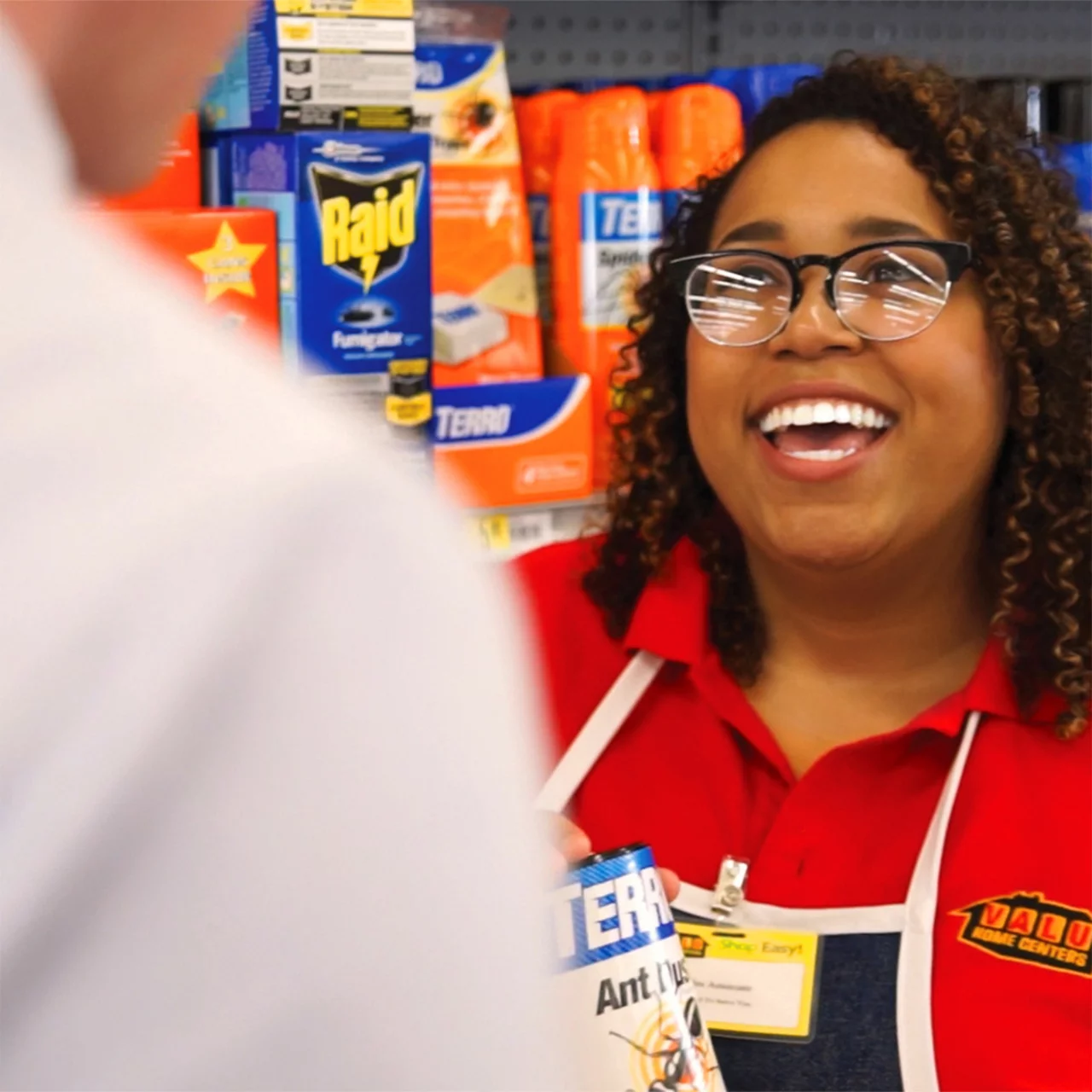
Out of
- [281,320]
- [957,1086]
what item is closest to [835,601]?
[957,1086]

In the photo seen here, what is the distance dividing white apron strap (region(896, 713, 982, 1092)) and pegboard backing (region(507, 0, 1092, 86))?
123 centimetres

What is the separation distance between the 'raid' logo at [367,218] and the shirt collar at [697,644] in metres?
0.40

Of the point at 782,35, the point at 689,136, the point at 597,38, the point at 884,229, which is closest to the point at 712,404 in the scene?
the point at 884,229

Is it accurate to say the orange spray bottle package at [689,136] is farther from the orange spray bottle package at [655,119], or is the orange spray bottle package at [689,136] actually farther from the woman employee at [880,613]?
the woman employee at [880,613]

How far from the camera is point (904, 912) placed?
47.8 inches

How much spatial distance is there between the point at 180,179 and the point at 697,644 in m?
0.66

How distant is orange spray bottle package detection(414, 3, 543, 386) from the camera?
5.61ft

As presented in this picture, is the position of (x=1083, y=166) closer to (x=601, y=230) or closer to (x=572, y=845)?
(x=601, y=230)

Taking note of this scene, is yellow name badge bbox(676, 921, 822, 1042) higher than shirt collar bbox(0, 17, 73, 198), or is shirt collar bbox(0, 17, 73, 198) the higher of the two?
shirt collar bbox(0, 17, 73, 198)

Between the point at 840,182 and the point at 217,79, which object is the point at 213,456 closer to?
the point at 840,182

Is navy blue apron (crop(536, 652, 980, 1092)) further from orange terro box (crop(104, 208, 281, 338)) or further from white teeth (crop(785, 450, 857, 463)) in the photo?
orange terro box (crop(104, 208, 281, 338))

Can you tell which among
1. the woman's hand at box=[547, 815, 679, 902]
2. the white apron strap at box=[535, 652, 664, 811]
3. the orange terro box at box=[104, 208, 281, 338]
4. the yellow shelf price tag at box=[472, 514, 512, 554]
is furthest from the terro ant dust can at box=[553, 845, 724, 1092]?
the yellow shelf price tag at box=[472, 514, 512, 554]

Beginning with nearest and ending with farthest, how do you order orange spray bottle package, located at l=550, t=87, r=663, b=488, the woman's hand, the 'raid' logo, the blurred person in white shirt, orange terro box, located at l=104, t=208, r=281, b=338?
the blurred person in white shirt < the woman's hand < orange terro box, located at l=104, t=208, r=281, b=338 < the 'raid' logo < orange spray bottle package, located at l=550, t=87, r=663, b=488

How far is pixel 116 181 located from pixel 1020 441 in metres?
1.16
